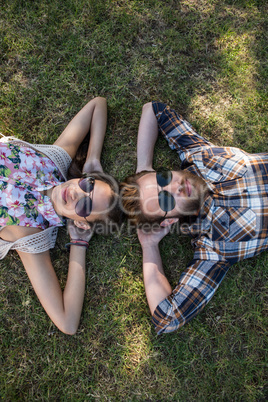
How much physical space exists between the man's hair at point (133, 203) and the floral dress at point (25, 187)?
2.62 ft

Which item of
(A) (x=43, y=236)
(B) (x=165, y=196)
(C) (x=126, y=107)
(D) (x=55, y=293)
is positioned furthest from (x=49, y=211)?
(C) (x=126, y=107)

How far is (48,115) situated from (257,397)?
166 inches

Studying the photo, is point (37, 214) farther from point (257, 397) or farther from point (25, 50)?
point (257, 397)

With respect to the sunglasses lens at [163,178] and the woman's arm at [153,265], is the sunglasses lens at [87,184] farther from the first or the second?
the woman's arm at [153,265]

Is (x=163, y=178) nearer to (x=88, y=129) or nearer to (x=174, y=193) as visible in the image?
(x=174, y=193)

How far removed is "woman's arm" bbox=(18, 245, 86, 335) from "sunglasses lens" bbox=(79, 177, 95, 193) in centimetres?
94

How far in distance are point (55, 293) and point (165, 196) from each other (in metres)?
1.58

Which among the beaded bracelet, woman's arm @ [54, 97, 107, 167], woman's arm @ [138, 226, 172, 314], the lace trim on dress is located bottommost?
woman's arm @ [138, 226, 172, 314]

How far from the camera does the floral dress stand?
2.95 metres

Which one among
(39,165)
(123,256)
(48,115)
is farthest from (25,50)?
(123,256)

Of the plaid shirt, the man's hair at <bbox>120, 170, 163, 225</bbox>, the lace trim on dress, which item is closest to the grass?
the lace trim on dress

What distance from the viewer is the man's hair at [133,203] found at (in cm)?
275

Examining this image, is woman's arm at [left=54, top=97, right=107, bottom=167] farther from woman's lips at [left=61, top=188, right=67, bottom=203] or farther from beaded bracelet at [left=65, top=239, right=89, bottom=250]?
beaded bracelet at [left=65, top=239, right=89, bottom=250]

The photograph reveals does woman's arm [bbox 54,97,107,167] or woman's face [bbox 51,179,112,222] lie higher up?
woman's arm [bbox 54,97,107,167]
